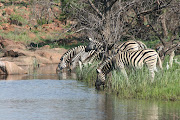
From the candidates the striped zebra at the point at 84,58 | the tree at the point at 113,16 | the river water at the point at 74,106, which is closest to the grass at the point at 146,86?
the river water at the point at 74,106

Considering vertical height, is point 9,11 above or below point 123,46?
above

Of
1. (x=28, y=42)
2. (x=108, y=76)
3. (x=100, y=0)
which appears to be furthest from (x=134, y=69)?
(x=28, y=42)

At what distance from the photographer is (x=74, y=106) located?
12.0 metres

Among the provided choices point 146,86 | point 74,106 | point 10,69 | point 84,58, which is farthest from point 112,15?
point 10,69

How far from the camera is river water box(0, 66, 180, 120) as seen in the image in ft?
34.0

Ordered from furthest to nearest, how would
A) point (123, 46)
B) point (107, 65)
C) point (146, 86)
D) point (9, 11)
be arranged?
1. point (9, 11)
2. point (123, 46)
3. point (107, 65)
4. point (146, 86)

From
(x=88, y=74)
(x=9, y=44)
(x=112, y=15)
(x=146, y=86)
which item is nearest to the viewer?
(x=146, y=86)

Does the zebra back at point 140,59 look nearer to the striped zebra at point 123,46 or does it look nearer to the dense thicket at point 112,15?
the dense thicket at point 112,15

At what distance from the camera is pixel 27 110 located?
37.1 feet

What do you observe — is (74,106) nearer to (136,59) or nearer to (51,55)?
(136,59)

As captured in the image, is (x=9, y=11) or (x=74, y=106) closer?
(x=74, y=106)

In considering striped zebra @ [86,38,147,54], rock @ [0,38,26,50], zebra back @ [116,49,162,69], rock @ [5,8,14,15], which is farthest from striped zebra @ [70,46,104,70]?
rock @ [5,8,14,15]

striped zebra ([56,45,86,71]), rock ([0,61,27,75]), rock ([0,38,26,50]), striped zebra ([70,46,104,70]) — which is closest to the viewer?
striped zebra ([70,46,104,70])

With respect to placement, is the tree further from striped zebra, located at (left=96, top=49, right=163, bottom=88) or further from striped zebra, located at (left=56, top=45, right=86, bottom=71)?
striped zebra, located at (left=56, top=45, right=86, bottom=71)
